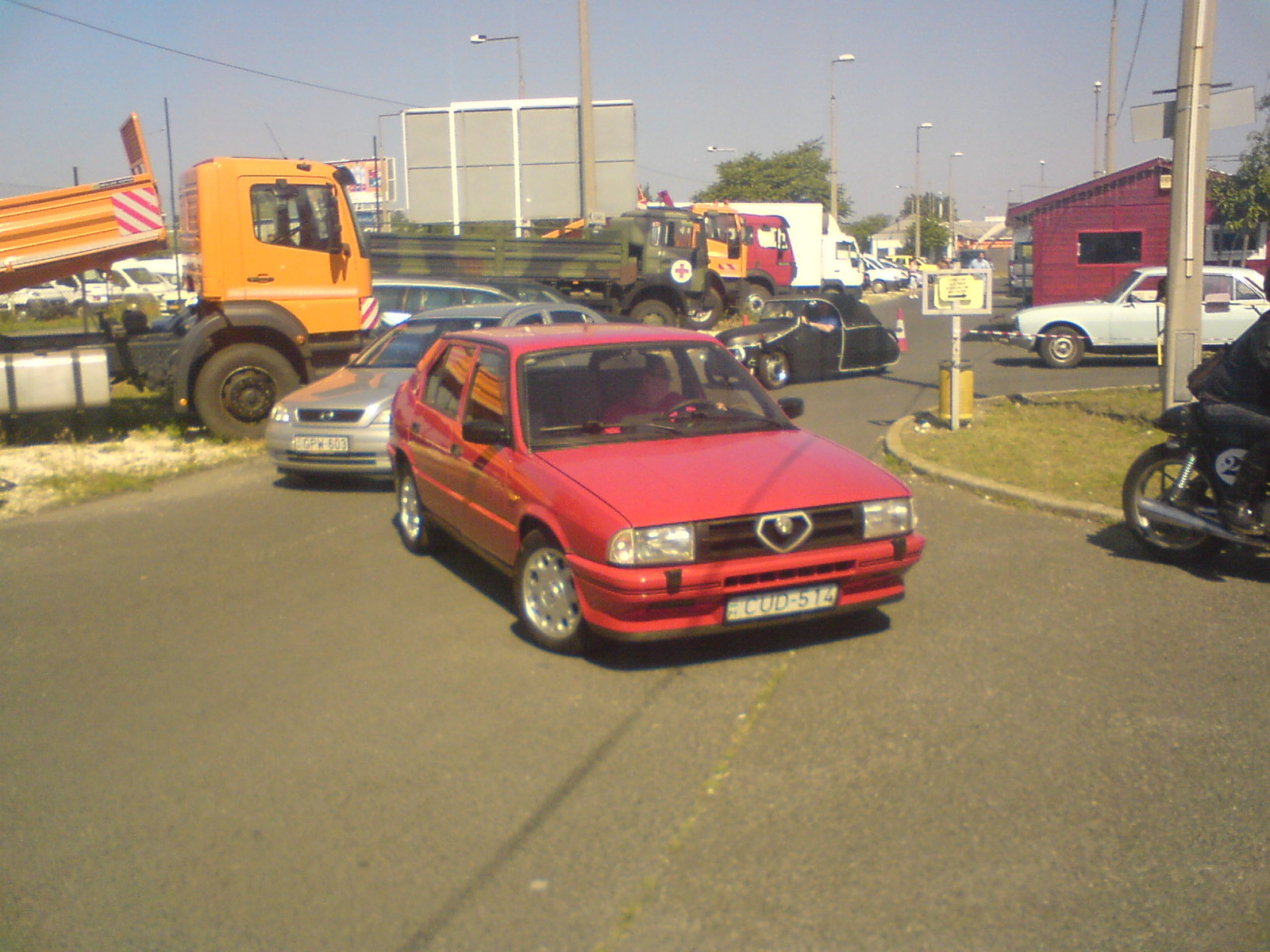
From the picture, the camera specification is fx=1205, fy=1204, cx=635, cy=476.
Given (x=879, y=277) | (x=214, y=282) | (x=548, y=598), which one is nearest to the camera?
(x=548, y=598)

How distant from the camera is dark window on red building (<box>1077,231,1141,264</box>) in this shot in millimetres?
28672

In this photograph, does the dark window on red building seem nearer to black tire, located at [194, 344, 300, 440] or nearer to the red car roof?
black tire, located at [194, 344, 300, 440]

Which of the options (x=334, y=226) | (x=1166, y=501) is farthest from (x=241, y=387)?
(x=1166, y=501)

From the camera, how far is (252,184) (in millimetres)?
12820

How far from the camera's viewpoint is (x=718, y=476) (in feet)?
18.7

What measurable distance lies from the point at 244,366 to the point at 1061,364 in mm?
13686

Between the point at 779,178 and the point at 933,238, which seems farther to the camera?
the point at 933,238

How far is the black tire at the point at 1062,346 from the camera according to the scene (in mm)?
20438

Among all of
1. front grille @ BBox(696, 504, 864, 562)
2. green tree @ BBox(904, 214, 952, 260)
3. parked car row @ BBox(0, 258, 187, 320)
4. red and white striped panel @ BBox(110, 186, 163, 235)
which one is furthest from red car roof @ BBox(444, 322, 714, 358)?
green tree @ BBox(904, 214, 952, 260)

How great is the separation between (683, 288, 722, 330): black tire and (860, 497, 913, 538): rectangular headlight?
19935mm

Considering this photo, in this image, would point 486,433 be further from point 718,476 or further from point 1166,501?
point 1166,501

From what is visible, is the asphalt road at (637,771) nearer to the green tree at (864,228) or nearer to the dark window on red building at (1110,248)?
the dark window on red building at (1110,248)

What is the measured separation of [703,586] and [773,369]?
1324 cm

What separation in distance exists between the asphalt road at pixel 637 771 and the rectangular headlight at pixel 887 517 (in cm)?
59
